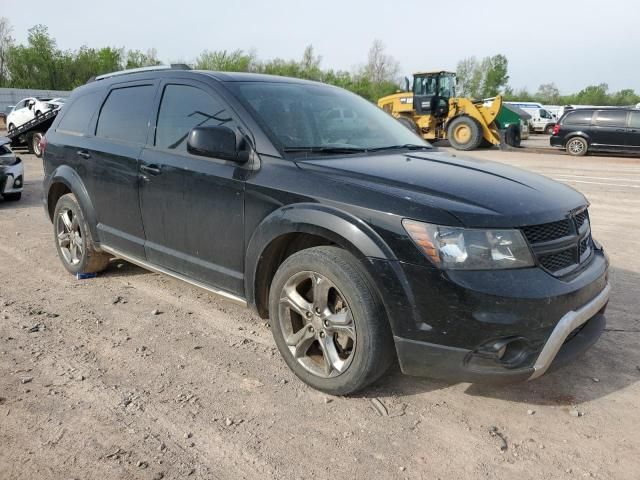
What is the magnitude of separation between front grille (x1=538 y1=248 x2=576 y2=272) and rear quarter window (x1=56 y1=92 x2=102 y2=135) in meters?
3.80

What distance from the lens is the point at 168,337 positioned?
3604 mm

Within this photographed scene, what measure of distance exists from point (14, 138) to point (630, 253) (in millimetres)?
18021

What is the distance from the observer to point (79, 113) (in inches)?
188

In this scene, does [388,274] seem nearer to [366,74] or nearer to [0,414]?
[0,414]

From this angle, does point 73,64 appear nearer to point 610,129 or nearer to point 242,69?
Result: point 242,69


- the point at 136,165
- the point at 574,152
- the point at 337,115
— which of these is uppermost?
the point at 337,115

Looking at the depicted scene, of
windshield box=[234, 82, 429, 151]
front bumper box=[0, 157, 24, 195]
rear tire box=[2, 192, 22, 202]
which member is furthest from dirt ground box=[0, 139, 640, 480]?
rear tire box=[2, 192, 22, 202]

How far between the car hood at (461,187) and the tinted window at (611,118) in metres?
17.4

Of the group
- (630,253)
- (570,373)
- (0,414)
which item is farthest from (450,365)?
(630,253)

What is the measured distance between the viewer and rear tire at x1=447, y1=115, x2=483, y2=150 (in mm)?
19062

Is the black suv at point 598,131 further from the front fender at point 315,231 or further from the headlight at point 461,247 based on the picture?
the front fender at point 315,231

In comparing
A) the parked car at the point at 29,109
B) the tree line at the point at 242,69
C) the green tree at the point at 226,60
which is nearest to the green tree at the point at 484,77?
the tree line at the point at 242,69

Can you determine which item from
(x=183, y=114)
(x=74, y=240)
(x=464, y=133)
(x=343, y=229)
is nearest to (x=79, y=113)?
(x=74, y=240)

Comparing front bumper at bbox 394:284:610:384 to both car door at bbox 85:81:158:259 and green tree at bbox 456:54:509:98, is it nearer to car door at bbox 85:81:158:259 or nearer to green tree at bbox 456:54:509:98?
car door at bbox 85:81:158:259
